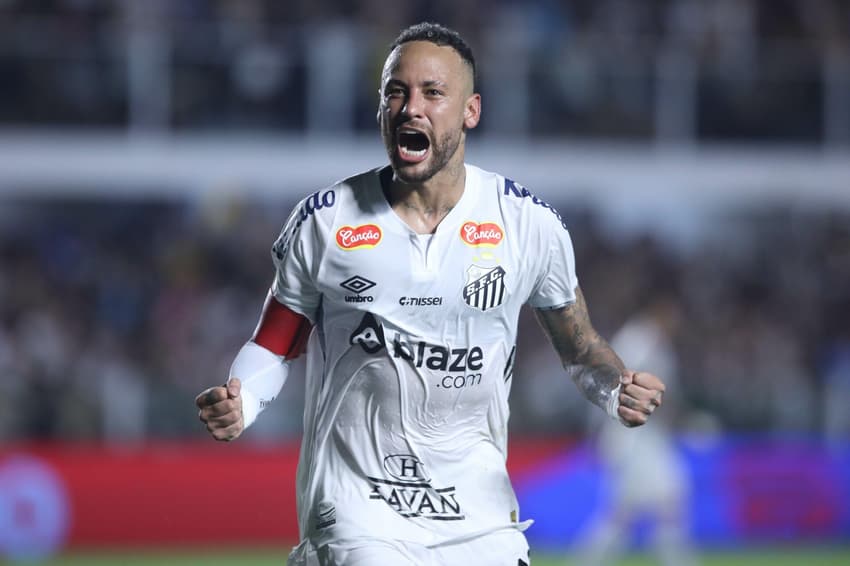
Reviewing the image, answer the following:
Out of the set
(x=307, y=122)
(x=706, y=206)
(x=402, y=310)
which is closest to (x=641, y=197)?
(x=706, y=206)

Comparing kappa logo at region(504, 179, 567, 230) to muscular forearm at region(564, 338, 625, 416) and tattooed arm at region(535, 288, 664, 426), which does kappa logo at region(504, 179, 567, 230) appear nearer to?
tattooed arm at region(535, 288, 664, 426)

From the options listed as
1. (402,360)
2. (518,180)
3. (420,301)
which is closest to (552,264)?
(420,301)

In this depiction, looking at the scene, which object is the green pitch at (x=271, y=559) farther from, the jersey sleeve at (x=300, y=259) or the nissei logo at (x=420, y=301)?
the nissei logo at (x=420, y=301)

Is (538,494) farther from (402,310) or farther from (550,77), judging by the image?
(402,310)

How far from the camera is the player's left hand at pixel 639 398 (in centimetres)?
438

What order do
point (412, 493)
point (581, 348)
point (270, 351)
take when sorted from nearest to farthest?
point (412, 493), point (270, 351), point (581, 348)

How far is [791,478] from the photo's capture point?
13523mm

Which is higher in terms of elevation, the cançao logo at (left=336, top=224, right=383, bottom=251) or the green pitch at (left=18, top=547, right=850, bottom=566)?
the cançao logo at (left=336, top=224, right=383, bottom=251)

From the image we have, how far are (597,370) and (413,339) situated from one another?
69 centimetres

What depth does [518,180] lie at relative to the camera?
16.1 metres

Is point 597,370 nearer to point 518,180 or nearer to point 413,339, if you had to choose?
point 413,339

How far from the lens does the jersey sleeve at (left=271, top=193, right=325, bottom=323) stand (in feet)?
14.6

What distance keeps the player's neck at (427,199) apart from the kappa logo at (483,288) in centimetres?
21

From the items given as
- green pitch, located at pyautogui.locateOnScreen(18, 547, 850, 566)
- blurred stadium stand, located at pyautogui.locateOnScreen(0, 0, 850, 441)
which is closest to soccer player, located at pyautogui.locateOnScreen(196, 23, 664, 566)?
green pitch, located at pyautogui.locateOnScreen(18, 547, 850, 566)
